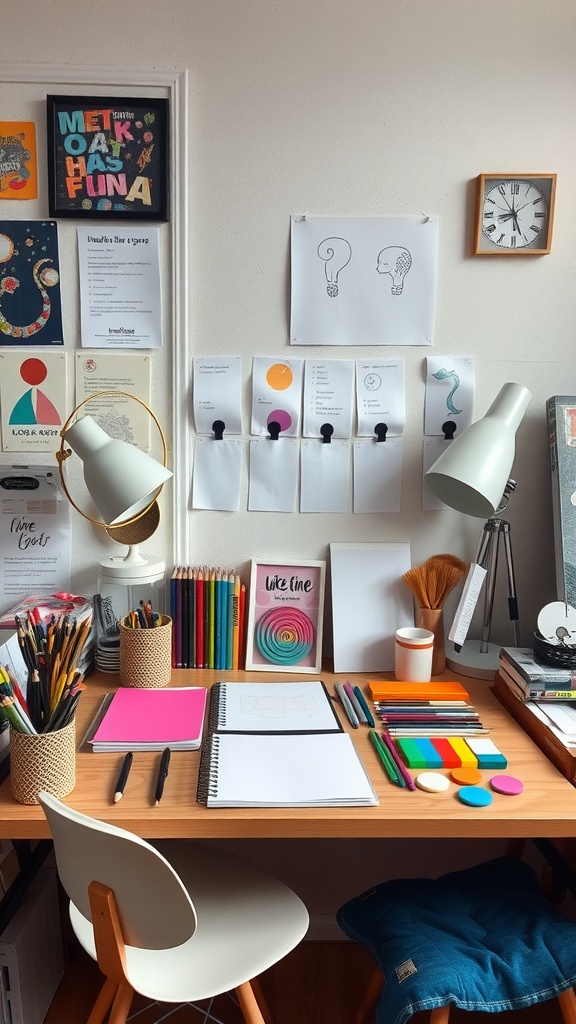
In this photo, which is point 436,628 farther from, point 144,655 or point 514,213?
point 514,213

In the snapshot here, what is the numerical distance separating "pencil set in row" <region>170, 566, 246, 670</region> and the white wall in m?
0.19

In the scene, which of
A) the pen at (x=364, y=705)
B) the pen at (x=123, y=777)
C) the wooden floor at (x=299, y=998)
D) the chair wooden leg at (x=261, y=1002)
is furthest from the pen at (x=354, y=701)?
the wooden floor at (x=299, y=998)

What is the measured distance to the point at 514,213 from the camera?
1.59 m

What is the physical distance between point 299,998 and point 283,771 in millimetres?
778

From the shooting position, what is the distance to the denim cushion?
1.18 m

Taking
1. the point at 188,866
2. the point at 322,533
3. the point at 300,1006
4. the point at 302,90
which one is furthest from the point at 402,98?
the point at 300,1006

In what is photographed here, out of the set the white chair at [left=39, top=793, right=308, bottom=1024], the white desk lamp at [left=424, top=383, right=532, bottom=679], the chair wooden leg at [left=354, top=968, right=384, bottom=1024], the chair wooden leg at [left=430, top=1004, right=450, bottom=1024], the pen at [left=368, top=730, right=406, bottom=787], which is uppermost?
the white desk lamp at [left=424, top=383, right=532, bottom=679]

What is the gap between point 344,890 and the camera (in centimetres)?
182

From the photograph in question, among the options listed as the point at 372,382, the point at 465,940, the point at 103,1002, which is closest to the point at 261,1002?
the point at 103,1002

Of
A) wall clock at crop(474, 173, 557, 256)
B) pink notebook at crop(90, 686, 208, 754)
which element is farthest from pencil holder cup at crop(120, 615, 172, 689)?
wall clock at crop(474, 173, 557, 256)

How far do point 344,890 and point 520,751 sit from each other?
0.76 meters

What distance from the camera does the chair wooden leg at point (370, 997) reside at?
150 cm

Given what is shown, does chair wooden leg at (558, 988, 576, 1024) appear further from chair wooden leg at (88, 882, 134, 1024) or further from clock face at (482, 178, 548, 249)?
Result: clock face at (482, 178, 548, 249)

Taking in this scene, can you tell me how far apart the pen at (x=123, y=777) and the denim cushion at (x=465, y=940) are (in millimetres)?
523
